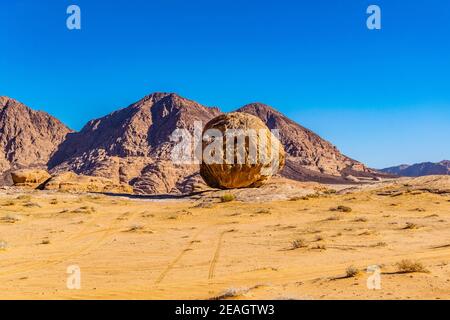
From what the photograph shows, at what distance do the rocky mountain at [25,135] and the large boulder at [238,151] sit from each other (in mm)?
81660

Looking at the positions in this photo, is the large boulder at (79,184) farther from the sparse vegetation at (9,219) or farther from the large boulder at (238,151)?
the sparse vegetation at (9,219)

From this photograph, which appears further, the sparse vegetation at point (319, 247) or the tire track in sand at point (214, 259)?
the sparse vegetation at point (319, 247)

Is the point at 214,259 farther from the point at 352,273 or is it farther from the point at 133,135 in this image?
the point at 133,135

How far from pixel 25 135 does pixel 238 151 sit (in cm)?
9277

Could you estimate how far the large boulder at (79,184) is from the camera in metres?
Answer: 33.1

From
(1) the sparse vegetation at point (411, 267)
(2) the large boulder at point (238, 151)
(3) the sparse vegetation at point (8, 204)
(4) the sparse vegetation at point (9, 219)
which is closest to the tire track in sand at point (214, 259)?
(1) the sparse vegetation at point (411, 267)

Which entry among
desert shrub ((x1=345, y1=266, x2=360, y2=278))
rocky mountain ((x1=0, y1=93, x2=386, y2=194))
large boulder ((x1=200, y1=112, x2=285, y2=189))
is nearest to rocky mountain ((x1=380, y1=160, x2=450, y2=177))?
rocky mountain ((x1=0, y1=93, x2=386, y2=194))

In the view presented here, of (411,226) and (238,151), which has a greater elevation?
(238,151)

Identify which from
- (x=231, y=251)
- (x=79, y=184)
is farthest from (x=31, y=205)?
(x=231, y=251)

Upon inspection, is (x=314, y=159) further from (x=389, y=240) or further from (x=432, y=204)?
(x=389, y=240)

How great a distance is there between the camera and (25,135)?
104m

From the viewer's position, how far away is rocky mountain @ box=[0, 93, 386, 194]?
9200 cm
